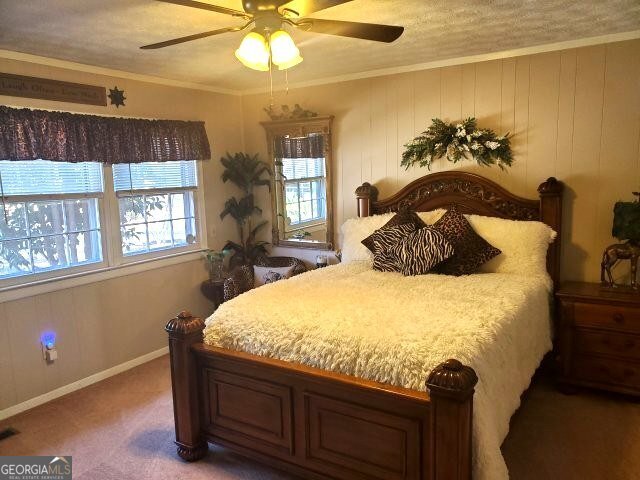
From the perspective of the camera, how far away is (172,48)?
315 cm

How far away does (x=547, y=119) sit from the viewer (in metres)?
3.51

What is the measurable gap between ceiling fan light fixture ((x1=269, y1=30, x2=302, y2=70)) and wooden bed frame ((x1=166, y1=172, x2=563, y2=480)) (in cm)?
142

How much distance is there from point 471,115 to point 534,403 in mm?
2159

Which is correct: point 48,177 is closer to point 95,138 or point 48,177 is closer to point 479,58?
point 95,138

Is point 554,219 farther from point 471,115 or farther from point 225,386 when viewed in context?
point 225,386

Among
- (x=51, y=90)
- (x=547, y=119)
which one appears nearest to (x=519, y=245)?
(x=547, y=119)

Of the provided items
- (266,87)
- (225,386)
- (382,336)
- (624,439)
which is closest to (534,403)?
(624,439)

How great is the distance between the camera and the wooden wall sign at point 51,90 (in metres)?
3.12

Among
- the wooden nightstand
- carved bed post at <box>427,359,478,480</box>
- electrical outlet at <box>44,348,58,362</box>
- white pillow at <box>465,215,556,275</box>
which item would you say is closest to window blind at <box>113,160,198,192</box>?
electrical outlet at <box>44,348,58,362</box>

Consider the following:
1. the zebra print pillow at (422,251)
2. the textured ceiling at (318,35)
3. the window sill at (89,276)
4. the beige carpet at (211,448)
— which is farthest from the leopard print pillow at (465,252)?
the window sill at (89,276)

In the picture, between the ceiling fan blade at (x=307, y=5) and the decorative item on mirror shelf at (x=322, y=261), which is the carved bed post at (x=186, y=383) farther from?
the decorative item on mirror shelf at (x=322, y=261)

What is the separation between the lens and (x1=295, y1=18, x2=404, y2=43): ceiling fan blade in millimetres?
2156

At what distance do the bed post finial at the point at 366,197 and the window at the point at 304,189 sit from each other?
1.45 ft

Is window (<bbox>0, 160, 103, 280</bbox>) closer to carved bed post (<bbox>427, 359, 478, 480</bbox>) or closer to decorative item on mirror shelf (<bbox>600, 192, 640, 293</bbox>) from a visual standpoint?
carved bed post (<bbox>427, 359, 478, 480</bbox>)
